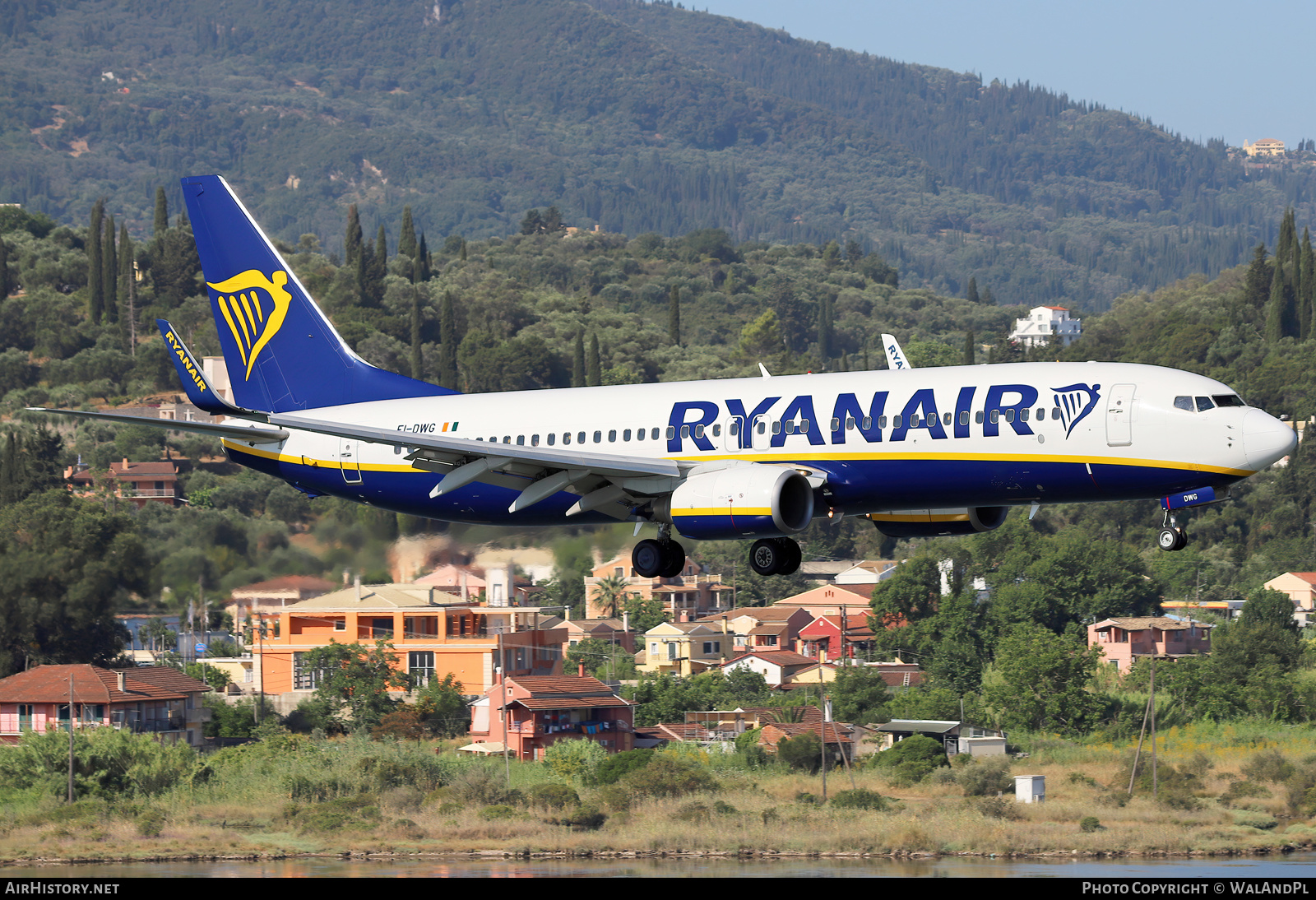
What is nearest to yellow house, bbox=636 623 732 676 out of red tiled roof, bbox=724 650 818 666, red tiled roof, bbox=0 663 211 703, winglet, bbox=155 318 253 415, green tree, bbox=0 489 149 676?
red tiled roof, bbox=724 650 818 666

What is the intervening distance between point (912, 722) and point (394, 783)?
41786mm

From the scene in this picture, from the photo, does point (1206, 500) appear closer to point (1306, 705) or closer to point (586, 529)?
point (586, 529)

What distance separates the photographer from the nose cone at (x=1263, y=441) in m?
41.8

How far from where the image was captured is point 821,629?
176m

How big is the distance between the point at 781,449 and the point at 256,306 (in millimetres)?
22146

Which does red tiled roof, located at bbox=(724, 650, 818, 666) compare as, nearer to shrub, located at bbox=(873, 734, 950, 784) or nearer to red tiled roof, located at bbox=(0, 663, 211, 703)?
shrub, located at bbox=(873, 734, 950, 784)

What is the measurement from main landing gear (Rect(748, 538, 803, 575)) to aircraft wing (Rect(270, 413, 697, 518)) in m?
2.96

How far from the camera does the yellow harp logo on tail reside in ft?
196

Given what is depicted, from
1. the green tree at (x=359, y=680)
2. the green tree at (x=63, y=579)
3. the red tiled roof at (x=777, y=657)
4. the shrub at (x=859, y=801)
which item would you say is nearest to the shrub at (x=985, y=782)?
the shrub at (x=859, y=801)

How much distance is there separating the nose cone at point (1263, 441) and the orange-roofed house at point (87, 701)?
86.3m

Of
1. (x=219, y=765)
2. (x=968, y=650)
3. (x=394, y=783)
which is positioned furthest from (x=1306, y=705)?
(x=219, y=765)

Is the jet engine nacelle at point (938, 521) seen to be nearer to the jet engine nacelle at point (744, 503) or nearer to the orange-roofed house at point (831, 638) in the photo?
the jet engine nacelle at point (744, 503)

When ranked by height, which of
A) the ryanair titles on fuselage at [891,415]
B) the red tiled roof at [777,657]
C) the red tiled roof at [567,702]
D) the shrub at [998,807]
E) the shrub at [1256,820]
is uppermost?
the ryanair titles on fuselage at [891,415]

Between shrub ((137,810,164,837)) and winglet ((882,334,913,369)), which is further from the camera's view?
shrub ((137,810,164,837))
